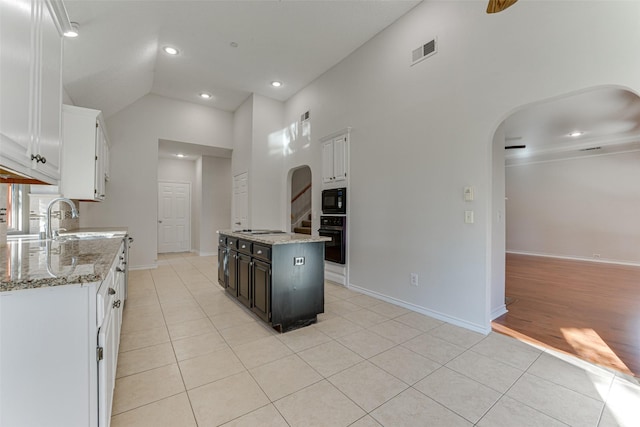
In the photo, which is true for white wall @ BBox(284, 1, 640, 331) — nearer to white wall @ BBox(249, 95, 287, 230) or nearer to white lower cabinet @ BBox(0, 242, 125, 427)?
white wall @ BBox(249, 95, 287, 230)

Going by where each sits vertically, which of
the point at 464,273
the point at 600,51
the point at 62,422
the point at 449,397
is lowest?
the point at 449,397

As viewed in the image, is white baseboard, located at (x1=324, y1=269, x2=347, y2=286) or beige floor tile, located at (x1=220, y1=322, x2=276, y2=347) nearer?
beige floor tile, located at (x1=220, y1=322, x2=276, y2=347)

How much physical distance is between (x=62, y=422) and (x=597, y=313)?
4930mm

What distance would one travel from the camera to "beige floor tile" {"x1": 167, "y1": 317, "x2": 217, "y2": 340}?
2621mm

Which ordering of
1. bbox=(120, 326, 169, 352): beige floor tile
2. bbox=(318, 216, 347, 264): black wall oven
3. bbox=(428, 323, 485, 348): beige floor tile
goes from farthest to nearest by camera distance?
bbox=(318, 216, 347, 264): black wall oven, bbox=(428, 323, 485, 348): beige floor tile, bbox=(120, 326, 169, 352): beige floor tile

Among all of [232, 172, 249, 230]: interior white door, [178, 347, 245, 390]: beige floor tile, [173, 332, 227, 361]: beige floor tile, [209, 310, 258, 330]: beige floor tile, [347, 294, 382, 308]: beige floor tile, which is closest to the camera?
[178, 347, 245, 390]: beige floor tile

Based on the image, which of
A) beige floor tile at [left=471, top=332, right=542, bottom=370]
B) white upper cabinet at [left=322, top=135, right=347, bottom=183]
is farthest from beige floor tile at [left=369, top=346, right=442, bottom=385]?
white upper cabinet at [left=322, top=135, right=347, bottom=183]

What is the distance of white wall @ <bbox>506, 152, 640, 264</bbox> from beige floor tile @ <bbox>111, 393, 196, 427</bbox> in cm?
938

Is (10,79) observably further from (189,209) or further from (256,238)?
(189,209)

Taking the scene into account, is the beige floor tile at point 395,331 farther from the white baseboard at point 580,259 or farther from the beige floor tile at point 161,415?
the white baseboard at point 580,259

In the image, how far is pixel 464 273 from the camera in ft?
9.10

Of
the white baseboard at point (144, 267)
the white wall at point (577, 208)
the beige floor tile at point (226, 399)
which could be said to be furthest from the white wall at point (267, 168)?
the white wall at point (577, 208)

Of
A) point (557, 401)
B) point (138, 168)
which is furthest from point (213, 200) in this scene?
point (557, 401)

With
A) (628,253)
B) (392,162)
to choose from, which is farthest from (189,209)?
(628,253)
